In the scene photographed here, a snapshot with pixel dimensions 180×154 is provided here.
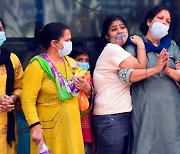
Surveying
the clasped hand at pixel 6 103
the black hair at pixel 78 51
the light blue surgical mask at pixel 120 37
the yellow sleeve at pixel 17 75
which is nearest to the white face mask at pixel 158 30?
the light blue surgical mask at pixel 120 37

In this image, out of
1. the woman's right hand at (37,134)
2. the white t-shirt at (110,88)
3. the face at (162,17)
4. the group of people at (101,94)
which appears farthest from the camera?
the face at (162,17)

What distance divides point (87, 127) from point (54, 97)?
0.54m

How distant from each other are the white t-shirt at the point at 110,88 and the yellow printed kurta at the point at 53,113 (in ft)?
0.92

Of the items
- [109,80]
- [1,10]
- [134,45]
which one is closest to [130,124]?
[109,80]

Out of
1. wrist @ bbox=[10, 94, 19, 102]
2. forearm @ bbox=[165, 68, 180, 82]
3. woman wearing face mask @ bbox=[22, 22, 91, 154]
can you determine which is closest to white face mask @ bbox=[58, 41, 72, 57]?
woman wearing face mask @ bbox=[22, 22, 91, 154]

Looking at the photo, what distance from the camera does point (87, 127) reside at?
3896 millimetres

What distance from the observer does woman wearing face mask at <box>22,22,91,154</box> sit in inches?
134

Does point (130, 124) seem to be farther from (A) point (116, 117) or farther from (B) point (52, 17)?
(B) point (52, 17)

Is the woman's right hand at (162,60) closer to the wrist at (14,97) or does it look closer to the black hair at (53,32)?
the black hair at (53,32)

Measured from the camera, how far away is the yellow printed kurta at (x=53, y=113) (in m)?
3.44

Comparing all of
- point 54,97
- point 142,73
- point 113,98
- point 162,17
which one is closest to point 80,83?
point 54,97

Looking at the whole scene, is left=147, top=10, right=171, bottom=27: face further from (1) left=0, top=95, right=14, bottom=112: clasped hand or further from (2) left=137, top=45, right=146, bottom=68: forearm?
(1) left=0, top=95, right=14, bottom=112: clasped hand

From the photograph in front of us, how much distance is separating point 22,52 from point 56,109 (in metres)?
1.12

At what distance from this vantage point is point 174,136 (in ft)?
12.3
